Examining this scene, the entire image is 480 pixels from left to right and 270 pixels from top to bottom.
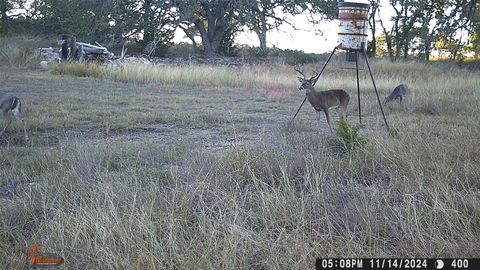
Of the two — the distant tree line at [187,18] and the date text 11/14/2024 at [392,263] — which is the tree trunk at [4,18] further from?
the date text 11/14/2024 at [392,263]

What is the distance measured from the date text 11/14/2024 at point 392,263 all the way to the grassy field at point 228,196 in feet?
0.23

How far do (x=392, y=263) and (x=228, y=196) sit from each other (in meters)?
1.30

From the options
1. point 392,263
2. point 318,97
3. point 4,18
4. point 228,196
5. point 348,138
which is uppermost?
point 4,18

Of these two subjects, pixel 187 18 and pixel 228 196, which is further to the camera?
pixel 187 18

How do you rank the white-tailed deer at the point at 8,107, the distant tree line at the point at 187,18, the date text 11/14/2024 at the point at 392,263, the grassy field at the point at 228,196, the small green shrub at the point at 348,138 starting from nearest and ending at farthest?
1. the date text 11/14/2024 at the point at 392,263
2. the grassy field at the point at 228,196
3. the small green shrub at the point at 348,138
4. the white-tailed deer at the point at 8,107
5. the distant tree line at the point at 187,18

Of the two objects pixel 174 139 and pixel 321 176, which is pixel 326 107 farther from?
pixel 321 176

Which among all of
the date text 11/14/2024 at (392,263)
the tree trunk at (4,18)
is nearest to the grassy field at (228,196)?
the date text 11/14/2024 at (392,263)

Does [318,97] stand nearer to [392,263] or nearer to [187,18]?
[392,263]

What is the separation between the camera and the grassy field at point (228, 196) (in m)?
2.82

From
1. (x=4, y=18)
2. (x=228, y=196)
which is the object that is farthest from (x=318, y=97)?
(x=4, y=18)

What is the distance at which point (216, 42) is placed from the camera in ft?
104

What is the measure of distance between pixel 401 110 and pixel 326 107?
278 centimetres

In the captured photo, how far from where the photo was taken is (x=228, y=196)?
356cm

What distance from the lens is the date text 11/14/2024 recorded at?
8.66 ft
